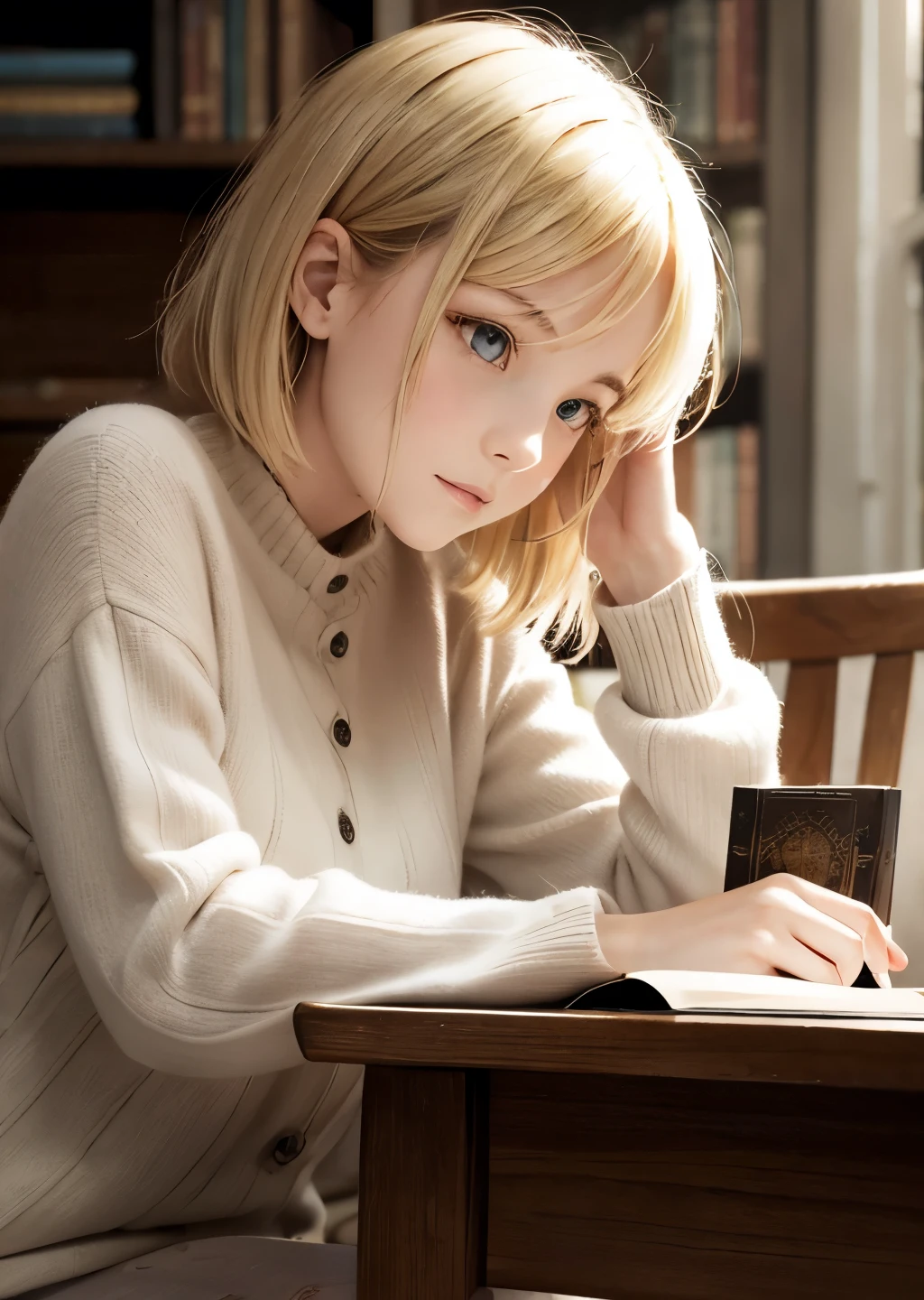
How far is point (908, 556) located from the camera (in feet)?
7.55

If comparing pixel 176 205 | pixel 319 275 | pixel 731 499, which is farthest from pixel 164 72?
pixel 319 275

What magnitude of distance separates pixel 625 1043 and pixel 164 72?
2.16 meters

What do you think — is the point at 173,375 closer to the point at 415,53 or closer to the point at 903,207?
the point at 415,53

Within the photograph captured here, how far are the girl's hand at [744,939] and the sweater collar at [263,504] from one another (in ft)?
1.23

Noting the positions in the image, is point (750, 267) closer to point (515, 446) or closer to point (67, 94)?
point (67, 94)

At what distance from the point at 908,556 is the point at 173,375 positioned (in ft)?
5.18

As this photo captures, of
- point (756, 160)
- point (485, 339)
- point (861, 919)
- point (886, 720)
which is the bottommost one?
point (886, 720)

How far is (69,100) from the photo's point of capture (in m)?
2.32

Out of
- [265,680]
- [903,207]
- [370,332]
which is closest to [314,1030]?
[265,680]

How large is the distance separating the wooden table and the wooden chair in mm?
729

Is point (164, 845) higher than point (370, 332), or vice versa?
point (370, 332)

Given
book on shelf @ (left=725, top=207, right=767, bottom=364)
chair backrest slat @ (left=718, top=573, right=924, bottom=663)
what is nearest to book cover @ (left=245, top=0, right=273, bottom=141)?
book on shelf @ (left=725, top=207, right=767, bottom=364)

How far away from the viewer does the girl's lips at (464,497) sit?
963 millimetres

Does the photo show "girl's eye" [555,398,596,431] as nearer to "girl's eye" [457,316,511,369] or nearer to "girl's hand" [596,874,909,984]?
"girl's eye" [457,316,511,369]
